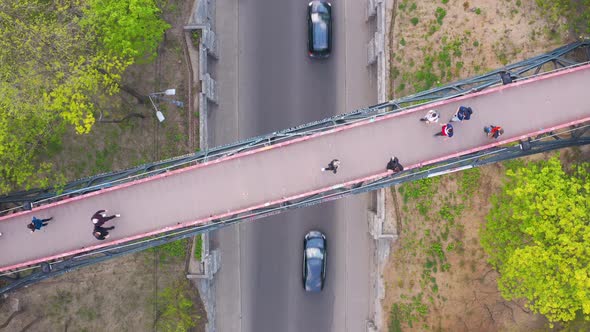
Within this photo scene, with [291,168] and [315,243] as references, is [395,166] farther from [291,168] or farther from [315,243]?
[315,243]

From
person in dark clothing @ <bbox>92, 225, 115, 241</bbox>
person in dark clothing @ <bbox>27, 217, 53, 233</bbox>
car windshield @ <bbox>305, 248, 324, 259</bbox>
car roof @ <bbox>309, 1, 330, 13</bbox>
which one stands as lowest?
car windshield @ <bbox>305, 248, 324, 259</bbox>

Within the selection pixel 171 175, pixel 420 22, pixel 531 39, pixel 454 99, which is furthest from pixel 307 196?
pixel 531 39

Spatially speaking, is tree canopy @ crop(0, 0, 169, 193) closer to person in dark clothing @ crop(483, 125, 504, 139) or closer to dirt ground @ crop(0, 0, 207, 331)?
dirt ground @ crop(0, 0, 207, 331)

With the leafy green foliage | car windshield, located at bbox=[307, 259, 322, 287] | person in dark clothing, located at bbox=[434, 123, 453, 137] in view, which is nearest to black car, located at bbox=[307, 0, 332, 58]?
the leafy green foliage

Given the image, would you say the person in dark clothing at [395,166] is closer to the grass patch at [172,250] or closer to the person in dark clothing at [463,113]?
the person in dark clothing at [463,113]

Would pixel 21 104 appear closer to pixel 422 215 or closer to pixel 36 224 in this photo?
pixel 36 224

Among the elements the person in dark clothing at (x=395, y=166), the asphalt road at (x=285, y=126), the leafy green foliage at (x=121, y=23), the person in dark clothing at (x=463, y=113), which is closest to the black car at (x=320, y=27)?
the asphalt road at (x=285, y=126)
